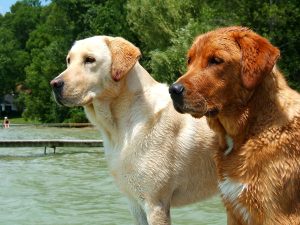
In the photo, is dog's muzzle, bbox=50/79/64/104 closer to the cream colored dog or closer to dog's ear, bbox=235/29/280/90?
the cream colored dog

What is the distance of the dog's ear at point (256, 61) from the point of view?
13.8 feet

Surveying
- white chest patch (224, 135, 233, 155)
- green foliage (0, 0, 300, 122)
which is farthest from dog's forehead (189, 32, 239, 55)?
green foliage (0, 0, 300, 122)

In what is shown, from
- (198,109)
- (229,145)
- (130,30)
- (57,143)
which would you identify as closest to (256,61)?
(198,109)

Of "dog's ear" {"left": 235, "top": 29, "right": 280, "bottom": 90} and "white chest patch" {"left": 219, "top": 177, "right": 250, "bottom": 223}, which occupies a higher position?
"dog's ear" {"left": 235, "top": 29, "right": 280, "bottom": 90}

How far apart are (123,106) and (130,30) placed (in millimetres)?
49898

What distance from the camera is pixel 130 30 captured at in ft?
180

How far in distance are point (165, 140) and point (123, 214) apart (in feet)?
14.2

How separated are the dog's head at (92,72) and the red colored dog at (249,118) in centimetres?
125

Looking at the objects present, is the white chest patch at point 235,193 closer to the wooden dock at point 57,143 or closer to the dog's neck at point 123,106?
the dog's neck at point 123,106

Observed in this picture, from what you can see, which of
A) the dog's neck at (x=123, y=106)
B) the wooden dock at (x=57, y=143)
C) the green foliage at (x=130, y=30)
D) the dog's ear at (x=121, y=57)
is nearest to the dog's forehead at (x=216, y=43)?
the dog's ear at (x=121, y=57)

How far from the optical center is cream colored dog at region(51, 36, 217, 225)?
5.44m

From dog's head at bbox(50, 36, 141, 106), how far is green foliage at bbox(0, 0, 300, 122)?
951 inches

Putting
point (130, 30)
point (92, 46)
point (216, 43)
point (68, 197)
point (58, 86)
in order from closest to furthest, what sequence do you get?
point (216, 43), point (58, 86), point (92, 46), point (68, 197), point (130, 30)

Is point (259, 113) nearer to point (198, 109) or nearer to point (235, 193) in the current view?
point (198, 109)
